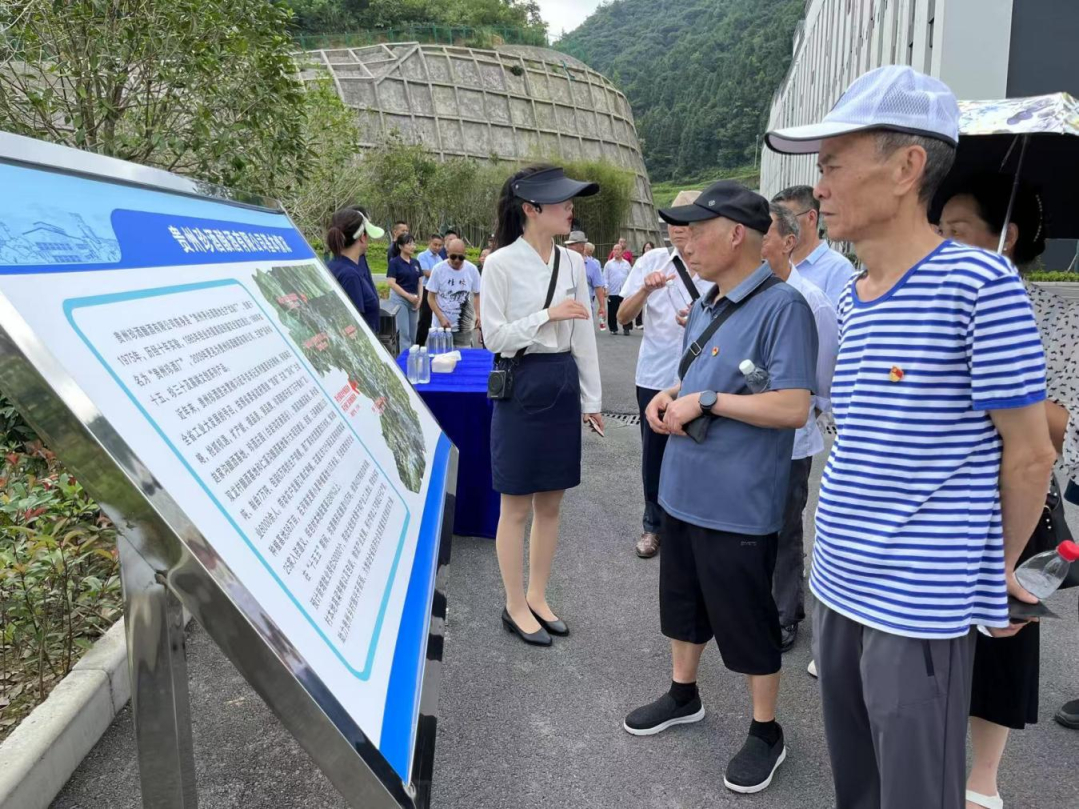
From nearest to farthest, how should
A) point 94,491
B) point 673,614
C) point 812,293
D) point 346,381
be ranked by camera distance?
point 94,491 → point 346,381 → point 673,614 → point 812,293

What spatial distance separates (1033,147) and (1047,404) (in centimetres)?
83

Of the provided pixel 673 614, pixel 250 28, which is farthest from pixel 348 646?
pixel 250 28

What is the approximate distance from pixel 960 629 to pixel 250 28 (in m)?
4.73

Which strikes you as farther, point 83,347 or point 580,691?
point 580,691

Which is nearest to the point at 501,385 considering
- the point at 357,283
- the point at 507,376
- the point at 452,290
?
the point at 507,376

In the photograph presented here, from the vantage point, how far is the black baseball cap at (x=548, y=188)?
9.59 ft

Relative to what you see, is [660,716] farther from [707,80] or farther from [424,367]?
[707,80]

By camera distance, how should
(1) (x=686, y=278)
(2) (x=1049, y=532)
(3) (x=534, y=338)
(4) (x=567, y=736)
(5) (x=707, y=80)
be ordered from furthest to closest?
(5) (x=707, y=80)
(1) (x=686, y=278)
(3) (x=534, y=338)
(4) (x=567, y=736)
(2) (x=1049, y=532)

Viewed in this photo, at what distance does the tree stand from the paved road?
291 cm

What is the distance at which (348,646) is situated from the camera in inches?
42.3

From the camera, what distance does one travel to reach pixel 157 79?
4305mm

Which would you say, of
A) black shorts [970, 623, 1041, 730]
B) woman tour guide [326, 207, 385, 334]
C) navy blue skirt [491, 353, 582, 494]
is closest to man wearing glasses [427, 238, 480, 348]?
woman tour guide [326, 207, 385, 334]

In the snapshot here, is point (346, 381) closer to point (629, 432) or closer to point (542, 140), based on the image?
point (629, 432)

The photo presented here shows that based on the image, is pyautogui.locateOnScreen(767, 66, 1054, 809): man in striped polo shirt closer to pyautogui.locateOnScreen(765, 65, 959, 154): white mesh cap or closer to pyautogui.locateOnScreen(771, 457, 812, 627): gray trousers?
pyautogui.locateOnScreen(765, 65, 959, 154): white mesh cap
